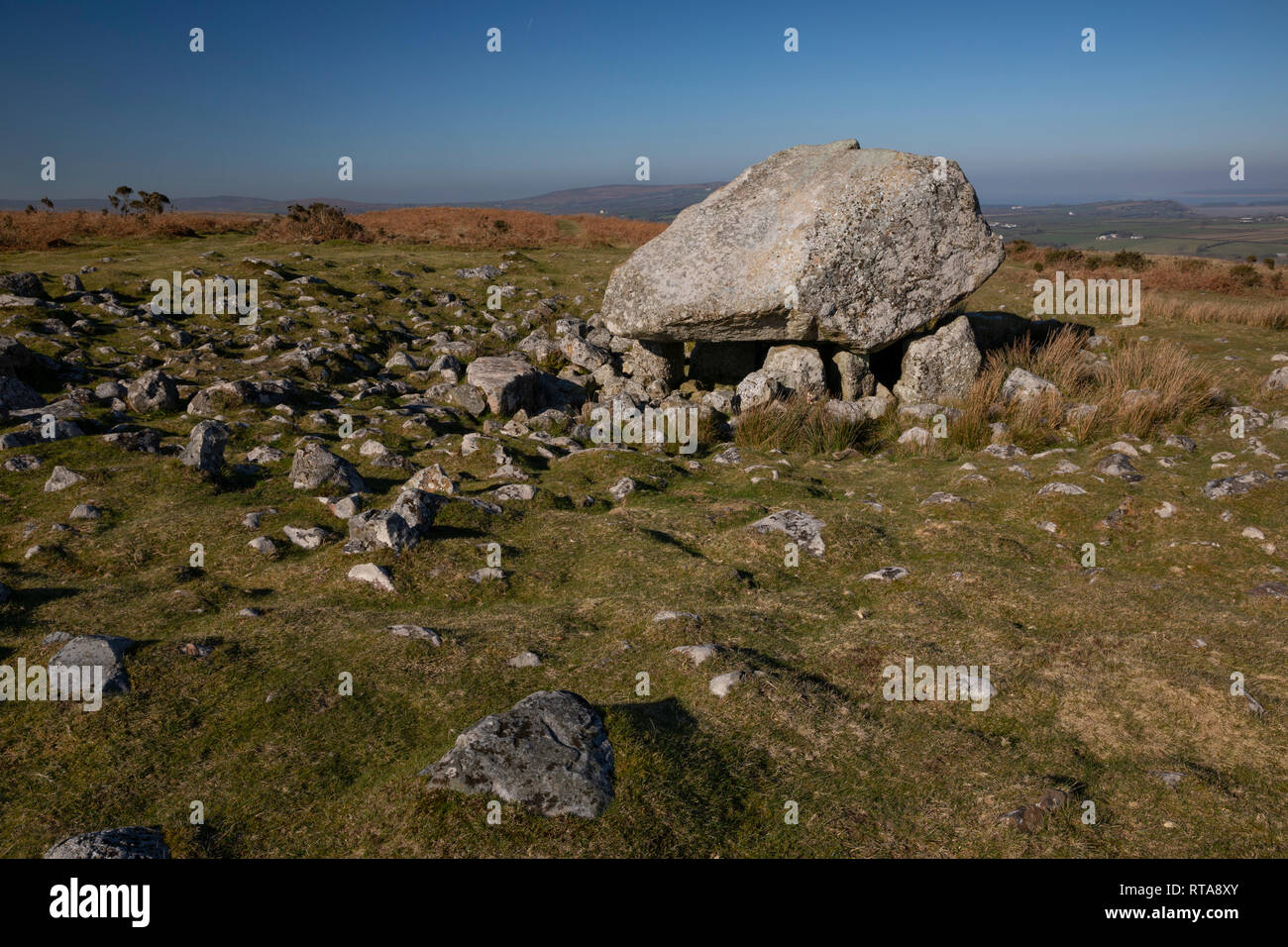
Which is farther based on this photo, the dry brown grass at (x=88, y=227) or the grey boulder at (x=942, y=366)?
the dry brown grass at (x=88, y=227)

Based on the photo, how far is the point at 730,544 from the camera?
920cm

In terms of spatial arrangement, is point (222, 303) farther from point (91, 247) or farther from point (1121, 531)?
point (1121, 531)

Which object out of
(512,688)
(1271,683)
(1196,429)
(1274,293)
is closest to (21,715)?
(512,688)

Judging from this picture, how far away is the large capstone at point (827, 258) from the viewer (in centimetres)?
1448

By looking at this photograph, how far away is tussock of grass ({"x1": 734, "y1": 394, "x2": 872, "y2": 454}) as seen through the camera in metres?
14.1

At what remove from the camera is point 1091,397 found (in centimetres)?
1500

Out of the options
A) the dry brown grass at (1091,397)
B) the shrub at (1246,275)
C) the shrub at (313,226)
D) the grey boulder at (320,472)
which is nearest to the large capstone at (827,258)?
the dry brown grass at (1091,397)

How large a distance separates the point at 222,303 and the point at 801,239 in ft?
49.2

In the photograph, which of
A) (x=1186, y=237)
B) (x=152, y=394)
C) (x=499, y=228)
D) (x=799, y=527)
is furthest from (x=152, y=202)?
(x=1186, y=237)

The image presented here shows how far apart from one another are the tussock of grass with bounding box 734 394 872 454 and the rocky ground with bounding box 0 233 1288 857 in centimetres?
28

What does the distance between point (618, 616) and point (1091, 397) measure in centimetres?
1227

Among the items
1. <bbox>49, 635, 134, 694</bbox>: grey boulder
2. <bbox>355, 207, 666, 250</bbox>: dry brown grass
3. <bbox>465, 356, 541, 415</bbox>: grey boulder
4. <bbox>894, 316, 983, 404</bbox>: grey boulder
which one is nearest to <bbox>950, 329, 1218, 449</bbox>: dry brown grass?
<bbox>894, 316, 983, 404</bbox>: grey boulder

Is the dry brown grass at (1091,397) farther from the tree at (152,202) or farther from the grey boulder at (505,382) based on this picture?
the tree at (152,202)

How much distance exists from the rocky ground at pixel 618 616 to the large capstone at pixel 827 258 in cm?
120
